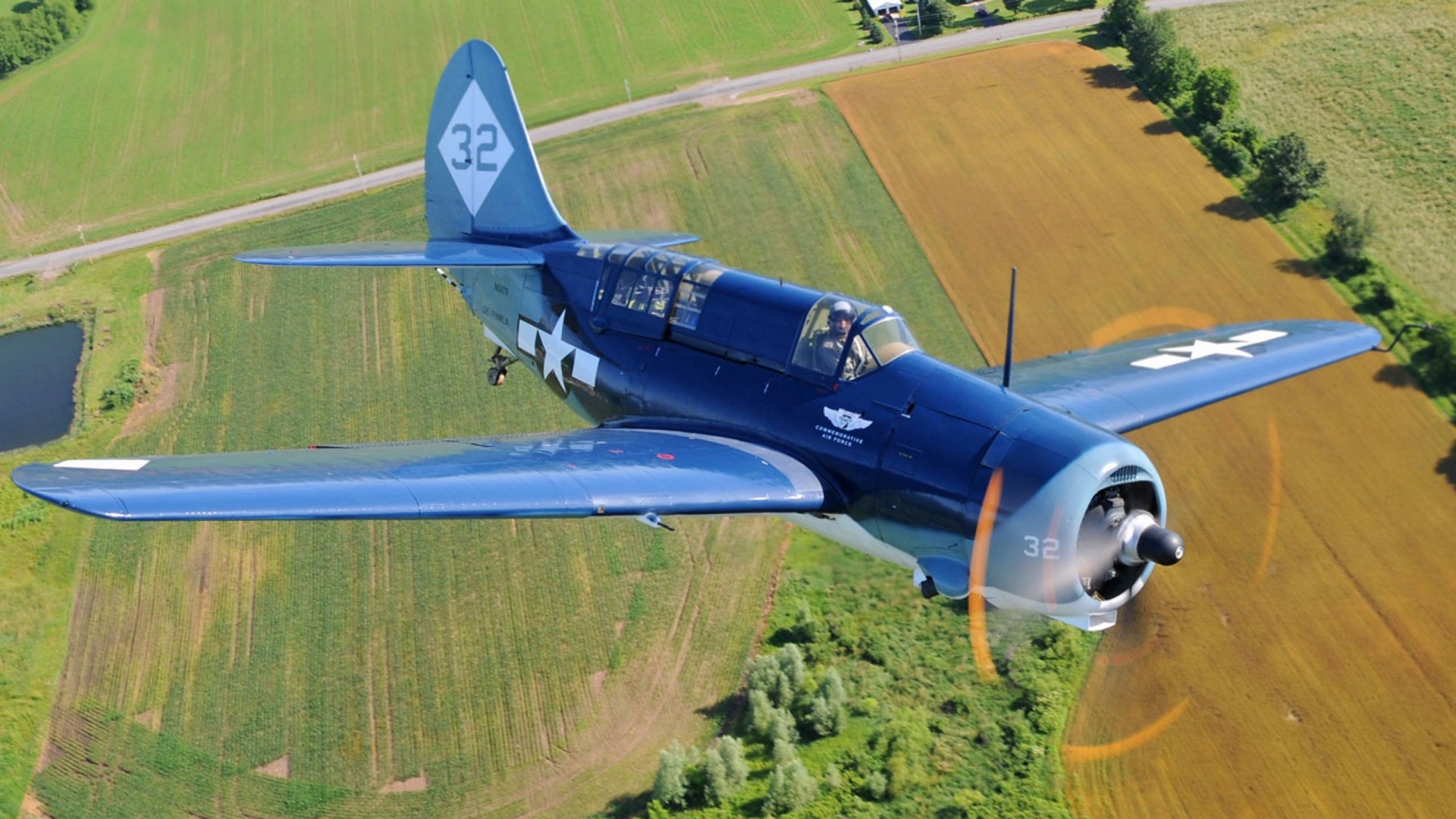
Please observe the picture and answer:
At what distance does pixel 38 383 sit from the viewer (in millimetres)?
30891

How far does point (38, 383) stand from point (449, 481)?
24460 mm

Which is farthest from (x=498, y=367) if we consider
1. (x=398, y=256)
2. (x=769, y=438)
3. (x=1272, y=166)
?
(x=1272, y=166)

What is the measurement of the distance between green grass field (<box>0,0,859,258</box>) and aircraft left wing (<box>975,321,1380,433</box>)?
31064 mm

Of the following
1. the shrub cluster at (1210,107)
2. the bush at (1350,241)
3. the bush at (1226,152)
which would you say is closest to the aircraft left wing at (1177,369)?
the bush at (1350,241)

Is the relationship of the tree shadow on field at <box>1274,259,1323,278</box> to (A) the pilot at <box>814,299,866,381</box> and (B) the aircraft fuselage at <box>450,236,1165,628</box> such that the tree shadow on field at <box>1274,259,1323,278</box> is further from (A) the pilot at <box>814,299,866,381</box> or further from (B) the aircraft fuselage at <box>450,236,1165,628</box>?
(A) the pilot at <box>814,299,866,381</box>

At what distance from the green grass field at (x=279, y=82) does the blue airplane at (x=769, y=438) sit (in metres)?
25.7

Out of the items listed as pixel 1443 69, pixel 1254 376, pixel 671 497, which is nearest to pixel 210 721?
pixel 671 497

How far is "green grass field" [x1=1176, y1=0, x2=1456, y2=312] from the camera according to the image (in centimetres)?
3030

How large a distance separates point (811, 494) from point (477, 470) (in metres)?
4.83

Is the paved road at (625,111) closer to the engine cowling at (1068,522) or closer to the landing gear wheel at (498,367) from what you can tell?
the landing gear wheel at (498,367)

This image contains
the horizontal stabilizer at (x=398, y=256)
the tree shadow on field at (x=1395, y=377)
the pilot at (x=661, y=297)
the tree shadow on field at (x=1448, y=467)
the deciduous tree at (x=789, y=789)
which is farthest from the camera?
the tree shadow on field at (x=1395, y=377)

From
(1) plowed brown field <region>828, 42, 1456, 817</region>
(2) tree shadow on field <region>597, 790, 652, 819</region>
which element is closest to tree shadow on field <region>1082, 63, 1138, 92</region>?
(1) plowed brown field <region>828, 42, 1456, 817</region>

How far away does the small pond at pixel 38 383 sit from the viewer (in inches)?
1141

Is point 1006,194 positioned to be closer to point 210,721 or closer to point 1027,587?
point 1027,587
